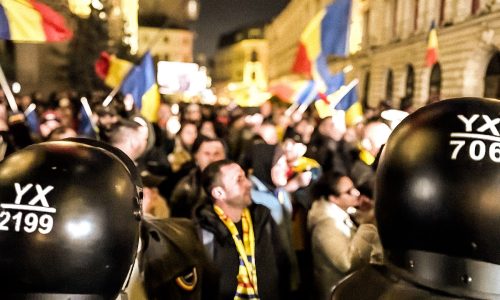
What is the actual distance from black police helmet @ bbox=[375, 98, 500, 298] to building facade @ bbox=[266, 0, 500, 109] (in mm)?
11612

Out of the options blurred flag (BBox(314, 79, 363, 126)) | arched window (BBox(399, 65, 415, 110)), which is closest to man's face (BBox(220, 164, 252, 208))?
blurred flag (BBox(314, 79, 363, 126))

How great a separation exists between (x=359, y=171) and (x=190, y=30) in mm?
104851

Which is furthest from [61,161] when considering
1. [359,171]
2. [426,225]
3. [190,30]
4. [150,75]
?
[190,30]

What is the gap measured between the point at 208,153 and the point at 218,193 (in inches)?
69.1

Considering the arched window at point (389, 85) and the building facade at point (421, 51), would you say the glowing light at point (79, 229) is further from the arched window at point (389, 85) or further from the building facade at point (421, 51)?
the arched window at point (389, 85)

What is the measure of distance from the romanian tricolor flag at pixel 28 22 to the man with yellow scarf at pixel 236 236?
252cm

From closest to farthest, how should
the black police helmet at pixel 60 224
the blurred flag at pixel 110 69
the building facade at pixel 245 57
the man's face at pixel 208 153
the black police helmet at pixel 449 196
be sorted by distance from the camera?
the black police helmet at pixel 449 196 < the black police helmet at pixel 60 224 < the man's face at pixel 208 153 < the blurred flag at pixel 110 69 < the building facade at pixel 245 57

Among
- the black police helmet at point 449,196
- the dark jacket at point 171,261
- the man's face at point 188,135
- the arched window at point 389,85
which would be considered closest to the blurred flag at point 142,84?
the man's face at point 188,135

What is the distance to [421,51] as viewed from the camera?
33.5 m

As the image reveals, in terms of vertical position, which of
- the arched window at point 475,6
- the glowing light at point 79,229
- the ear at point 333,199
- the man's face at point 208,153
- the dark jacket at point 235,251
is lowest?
the dark jacket at point 235,251

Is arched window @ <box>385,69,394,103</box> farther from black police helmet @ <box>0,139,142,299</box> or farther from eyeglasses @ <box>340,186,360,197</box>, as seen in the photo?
black police helmet @ <box>0,139,142,299</box>

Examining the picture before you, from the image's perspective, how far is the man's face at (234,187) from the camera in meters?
3.98

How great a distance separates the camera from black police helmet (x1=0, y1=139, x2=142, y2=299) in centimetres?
176

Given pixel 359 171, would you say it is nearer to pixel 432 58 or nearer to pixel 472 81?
pixel 432 58
